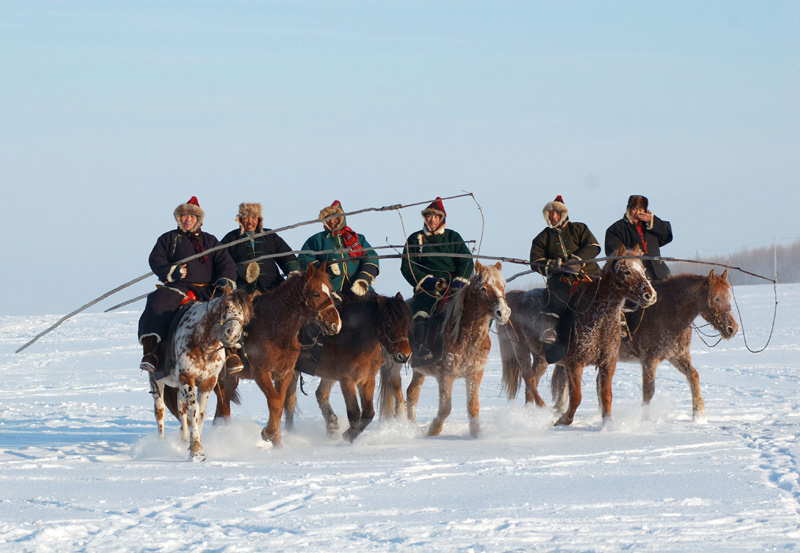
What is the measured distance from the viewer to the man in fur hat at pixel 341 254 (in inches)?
410

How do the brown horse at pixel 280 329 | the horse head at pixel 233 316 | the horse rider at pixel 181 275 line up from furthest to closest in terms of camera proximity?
1. the horse rider at pixel 181 275
2. the brown horse at pixel 280 329
3. the horse head at pixel 233 316

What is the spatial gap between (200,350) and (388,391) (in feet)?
8.77

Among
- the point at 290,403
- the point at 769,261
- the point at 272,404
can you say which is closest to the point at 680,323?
the point at 290,403

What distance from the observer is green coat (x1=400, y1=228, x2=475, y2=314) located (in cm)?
1043

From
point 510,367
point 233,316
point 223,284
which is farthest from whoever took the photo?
point 510,367

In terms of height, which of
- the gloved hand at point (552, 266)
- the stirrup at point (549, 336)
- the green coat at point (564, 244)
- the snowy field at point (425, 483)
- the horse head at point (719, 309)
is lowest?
the snowy field at point (425, 483)

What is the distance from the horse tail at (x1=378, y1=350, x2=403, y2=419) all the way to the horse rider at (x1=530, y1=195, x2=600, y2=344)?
1681mm

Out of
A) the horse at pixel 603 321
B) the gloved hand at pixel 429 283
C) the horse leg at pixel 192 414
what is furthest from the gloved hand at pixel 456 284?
the horse leg at pixel 192 414

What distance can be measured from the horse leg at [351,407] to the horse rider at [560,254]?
2198 mm

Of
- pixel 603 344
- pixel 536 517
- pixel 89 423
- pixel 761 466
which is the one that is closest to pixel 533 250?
pixel 603 344

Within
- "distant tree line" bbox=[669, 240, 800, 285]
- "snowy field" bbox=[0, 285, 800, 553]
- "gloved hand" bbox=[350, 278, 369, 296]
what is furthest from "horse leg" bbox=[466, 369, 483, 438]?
"distant tree line" bbox=[669, 240, 800, 285]

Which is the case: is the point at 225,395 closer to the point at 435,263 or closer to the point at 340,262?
the point at 340,262

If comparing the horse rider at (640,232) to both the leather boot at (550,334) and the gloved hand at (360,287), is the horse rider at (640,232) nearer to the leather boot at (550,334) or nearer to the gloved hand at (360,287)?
the leather boot at (550,334)

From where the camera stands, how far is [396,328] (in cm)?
928
